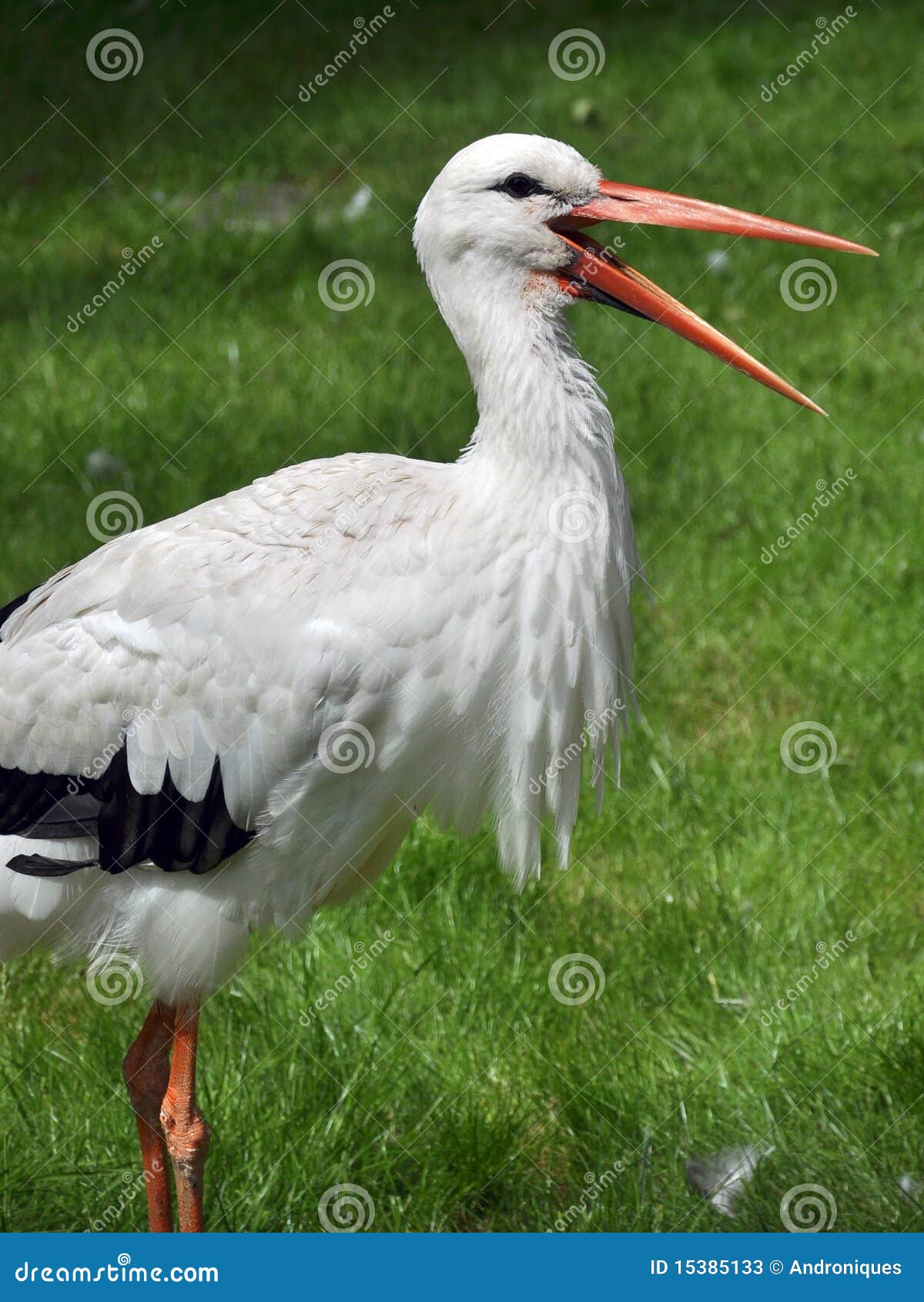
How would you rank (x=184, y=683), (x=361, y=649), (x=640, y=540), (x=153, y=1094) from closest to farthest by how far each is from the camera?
(x=361, y=649) → (x=184, y=683) → (x=153, y=1094) → (x=640, y=540)

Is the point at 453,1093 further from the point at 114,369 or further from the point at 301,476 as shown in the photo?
the point at 114,369

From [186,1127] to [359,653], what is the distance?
952 mm

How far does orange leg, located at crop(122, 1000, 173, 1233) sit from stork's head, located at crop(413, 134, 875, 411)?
149 centimetres

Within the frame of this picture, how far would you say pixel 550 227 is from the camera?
2.53 meters

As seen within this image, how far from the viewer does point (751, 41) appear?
810 cm

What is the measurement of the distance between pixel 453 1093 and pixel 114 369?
3673 mm

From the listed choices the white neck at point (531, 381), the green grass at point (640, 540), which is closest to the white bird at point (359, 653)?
the white neck at point (531, 381)

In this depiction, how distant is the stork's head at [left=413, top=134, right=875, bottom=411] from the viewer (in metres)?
2.50

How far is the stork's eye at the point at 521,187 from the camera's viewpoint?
2.51 m

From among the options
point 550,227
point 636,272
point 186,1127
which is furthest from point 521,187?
point 186,1127

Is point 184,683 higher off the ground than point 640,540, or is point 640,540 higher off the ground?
point 640,540

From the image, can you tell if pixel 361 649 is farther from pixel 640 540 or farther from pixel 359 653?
pixel 640 540

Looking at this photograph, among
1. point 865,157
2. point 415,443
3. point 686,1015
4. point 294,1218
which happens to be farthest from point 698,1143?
point 865,157

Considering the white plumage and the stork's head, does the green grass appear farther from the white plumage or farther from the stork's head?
the stork's head
